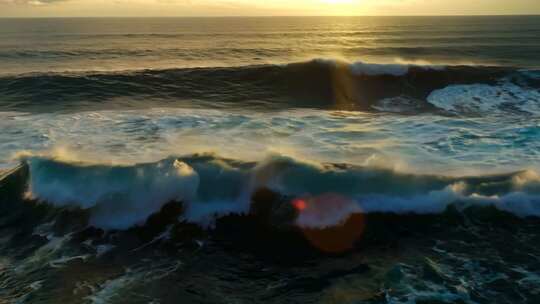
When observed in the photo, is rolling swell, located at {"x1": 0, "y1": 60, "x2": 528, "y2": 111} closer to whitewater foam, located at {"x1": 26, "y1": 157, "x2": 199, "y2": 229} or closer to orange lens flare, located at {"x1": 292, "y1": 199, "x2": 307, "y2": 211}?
whitewater foam, located at {"x1": 26, "y1": 157, "x2": 199, "y2": 229}

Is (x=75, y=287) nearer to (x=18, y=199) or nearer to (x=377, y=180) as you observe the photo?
(x=18, y=199)

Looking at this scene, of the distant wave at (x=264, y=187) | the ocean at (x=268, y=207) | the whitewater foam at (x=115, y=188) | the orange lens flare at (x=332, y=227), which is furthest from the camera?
the whitewater foam at (x=115, y=188)

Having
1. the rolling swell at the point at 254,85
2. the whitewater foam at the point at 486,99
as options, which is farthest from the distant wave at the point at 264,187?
the whitewater foam at the point at 486,99

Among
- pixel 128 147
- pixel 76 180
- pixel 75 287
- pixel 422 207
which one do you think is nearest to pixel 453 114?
pixel 422 207

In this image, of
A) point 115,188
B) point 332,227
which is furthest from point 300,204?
point 115,188

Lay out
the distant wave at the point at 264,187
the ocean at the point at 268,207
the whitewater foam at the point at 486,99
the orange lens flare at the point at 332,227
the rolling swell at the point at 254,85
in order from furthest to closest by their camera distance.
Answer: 1. the rolling swell at the point at 254,85
2. the whitewater foam at the point at 486,99
3. the distant wave at the point at 264,187
4. the orange lens flare at the point at 332,227
5. the ocean at the point at 268,207

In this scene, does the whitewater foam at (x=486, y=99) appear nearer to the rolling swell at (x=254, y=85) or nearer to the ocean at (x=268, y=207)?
the rolling swell at (x=254, y=85)

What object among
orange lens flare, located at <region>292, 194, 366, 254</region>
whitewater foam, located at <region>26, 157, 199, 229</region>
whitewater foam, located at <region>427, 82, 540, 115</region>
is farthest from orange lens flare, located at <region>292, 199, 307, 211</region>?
whitewater foam, located at <region>427, 82, 540, 115</region>
